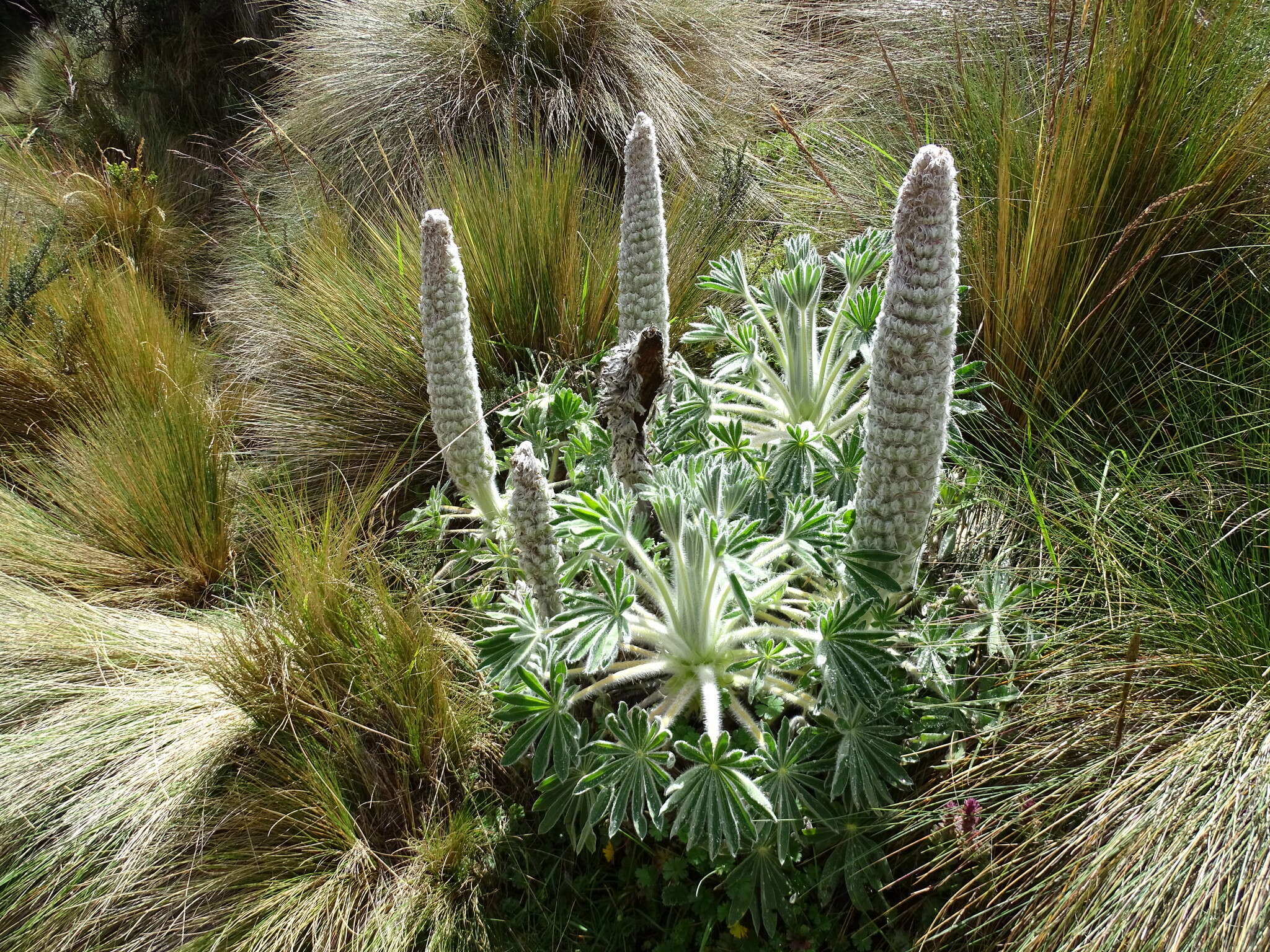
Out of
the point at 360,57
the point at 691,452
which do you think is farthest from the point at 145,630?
the point at 360,57

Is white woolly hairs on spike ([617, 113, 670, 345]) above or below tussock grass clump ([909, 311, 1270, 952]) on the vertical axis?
above

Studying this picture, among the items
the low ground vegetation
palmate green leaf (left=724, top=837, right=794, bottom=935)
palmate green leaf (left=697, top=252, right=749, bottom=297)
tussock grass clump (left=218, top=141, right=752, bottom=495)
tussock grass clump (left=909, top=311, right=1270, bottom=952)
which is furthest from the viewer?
tussock grass clump (left=218, top=141, right=752, bottom=495)

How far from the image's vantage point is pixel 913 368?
1478 mm

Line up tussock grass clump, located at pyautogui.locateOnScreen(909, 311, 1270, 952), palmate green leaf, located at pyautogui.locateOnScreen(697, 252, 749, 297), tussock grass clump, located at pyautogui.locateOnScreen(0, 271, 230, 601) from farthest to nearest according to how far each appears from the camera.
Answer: tussock grass clump, located at pyautogui.locateOnScreen(0, 271, 230, 601)
palmate green leaf, located at pyautogui.locateOnScreen(697, 252, 749, 297)
tussock grass clump, located at pyautogui.locateOnScreen(909, 311, 1270, 952)

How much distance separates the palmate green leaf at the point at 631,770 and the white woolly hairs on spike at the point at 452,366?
0.96 meters

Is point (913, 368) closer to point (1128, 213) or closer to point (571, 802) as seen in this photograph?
point (571, 802)

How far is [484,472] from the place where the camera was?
97.3 inches

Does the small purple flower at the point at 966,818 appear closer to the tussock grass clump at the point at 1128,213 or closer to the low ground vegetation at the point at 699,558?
the low ground vegetation at the point at 699,558

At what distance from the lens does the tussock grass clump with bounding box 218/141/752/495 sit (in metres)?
3.26

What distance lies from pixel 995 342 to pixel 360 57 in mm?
3885

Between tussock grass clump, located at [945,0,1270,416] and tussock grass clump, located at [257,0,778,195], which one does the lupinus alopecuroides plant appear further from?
tussock grass clump, located at [257,0,778,195]

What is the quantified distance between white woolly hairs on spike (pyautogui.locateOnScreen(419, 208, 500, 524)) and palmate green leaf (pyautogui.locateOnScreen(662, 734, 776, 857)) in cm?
106

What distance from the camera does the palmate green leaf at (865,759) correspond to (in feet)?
5.53

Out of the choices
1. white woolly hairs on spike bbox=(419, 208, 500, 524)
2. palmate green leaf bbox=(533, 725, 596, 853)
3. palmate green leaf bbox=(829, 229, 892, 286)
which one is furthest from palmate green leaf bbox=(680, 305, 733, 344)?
palmate green leaf bbox=(533, 725, 596, 853)
